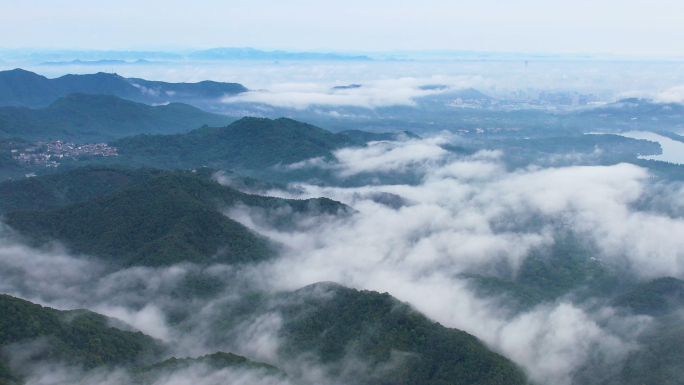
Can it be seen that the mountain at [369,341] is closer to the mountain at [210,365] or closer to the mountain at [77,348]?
the mountain at [210,365]

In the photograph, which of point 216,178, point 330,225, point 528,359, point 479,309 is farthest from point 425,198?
point 528,359

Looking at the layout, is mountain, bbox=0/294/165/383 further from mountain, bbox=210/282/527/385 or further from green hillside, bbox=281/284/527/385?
green hillside, bbox=281/284/527/385

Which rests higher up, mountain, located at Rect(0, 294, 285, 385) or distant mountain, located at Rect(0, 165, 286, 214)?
distant mountain, located at Rect(0, 165, 286, 214)

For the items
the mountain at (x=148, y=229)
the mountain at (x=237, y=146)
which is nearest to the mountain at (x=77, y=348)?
the mountain at (x=148, y=229)

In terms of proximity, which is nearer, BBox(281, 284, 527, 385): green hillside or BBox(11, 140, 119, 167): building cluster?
BBox(281, 284, 527, 385): green hillside

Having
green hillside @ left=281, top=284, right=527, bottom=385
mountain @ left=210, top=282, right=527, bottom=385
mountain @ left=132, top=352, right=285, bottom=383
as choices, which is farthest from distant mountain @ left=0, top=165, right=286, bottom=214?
mountain @ left=132, top=352, right=285, bottom=383
